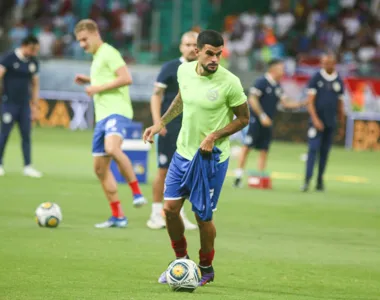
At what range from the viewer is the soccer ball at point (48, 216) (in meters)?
11.8

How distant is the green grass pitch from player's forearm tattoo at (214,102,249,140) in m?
1.29

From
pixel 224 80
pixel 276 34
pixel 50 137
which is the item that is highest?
pixel 224 80

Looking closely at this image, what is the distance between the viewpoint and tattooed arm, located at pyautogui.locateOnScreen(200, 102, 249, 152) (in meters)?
8.43

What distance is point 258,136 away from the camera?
61.5 ft

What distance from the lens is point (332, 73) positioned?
18203 millimetres

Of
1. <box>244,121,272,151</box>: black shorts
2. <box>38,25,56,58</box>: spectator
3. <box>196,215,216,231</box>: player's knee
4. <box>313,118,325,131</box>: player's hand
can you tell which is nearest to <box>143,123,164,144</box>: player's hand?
<box>196,215,216,231</box>: player's knee

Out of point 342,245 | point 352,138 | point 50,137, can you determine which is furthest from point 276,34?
point 342,245

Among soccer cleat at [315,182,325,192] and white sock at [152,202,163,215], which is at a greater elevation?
white sock at [152,202,163,215]

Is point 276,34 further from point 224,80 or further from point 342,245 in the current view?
point 224,80

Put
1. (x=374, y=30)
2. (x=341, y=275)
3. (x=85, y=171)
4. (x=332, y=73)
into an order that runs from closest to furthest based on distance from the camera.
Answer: (x=341, y=275) → (x=332, y=73) → (x=85, y=171) → (x=374, y=30)

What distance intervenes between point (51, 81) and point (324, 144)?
17065 mm

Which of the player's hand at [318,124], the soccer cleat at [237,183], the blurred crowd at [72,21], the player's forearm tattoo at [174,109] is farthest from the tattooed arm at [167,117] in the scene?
the blurred crowd at [72,21]

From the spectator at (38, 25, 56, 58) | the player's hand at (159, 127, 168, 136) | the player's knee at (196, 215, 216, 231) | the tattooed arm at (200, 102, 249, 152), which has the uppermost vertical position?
the tattooed arm at (200, 102, 249, 152)

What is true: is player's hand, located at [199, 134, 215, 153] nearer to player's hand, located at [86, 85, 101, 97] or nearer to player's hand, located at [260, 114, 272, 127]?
player's hand, located at [86, 85, 101, 97]
